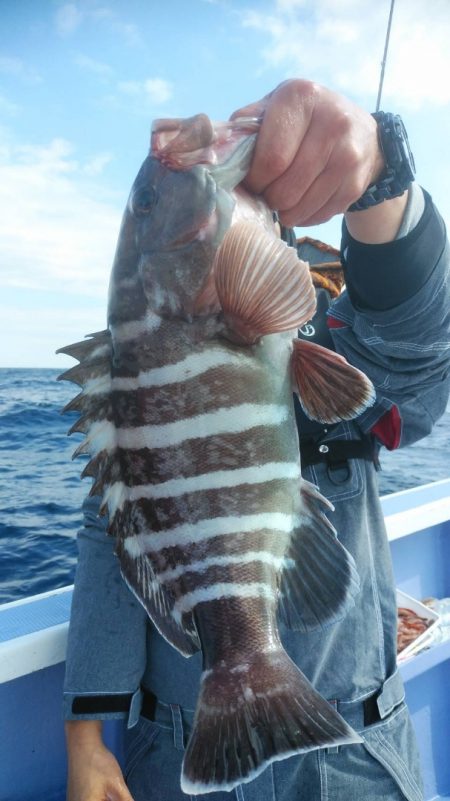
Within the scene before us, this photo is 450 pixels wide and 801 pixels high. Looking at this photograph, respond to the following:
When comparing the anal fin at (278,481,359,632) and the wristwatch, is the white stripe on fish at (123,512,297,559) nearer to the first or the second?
the anal fin at (278,481,359,632)

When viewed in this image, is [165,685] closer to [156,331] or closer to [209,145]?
[156,331]

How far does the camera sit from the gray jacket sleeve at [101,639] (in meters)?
1.80

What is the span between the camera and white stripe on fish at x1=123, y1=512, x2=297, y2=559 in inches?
47.9

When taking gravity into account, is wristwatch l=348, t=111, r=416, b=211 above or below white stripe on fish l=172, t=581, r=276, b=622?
above

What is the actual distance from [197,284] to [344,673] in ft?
4.27

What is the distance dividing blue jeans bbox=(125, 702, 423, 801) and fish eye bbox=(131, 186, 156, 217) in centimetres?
145

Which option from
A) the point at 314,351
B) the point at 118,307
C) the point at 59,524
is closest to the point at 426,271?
the point at 314,351

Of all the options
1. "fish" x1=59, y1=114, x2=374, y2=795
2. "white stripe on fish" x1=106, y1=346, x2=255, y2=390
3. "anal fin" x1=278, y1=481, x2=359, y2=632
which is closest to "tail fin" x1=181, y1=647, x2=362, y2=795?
"fish" x1=59, y1=114, x2=374, y2=795

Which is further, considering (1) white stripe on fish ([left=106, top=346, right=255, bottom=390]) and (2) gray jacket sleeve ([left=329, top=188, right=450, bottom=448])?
(2) gray jacket sleeve ([left=329, top=188, right=450, bottom=448])

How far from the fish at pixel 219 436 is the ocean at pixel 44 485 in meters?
0.31

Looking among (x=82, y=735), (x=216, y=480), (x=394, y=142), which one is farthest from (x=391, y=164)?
(x=82, y=735)

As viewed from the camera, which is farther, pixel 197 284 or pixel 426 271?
pixel 426 271

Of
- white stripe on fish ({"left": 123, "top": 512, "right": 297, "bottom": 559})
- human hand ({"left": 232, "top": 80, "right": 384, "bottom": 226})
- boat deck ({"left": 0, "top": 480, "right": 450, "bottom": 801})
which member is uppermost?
human hand ({"left": 232, "top": 80, "right": 384, "bottom": 226})

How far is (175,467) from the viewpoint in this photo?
1.22 m
